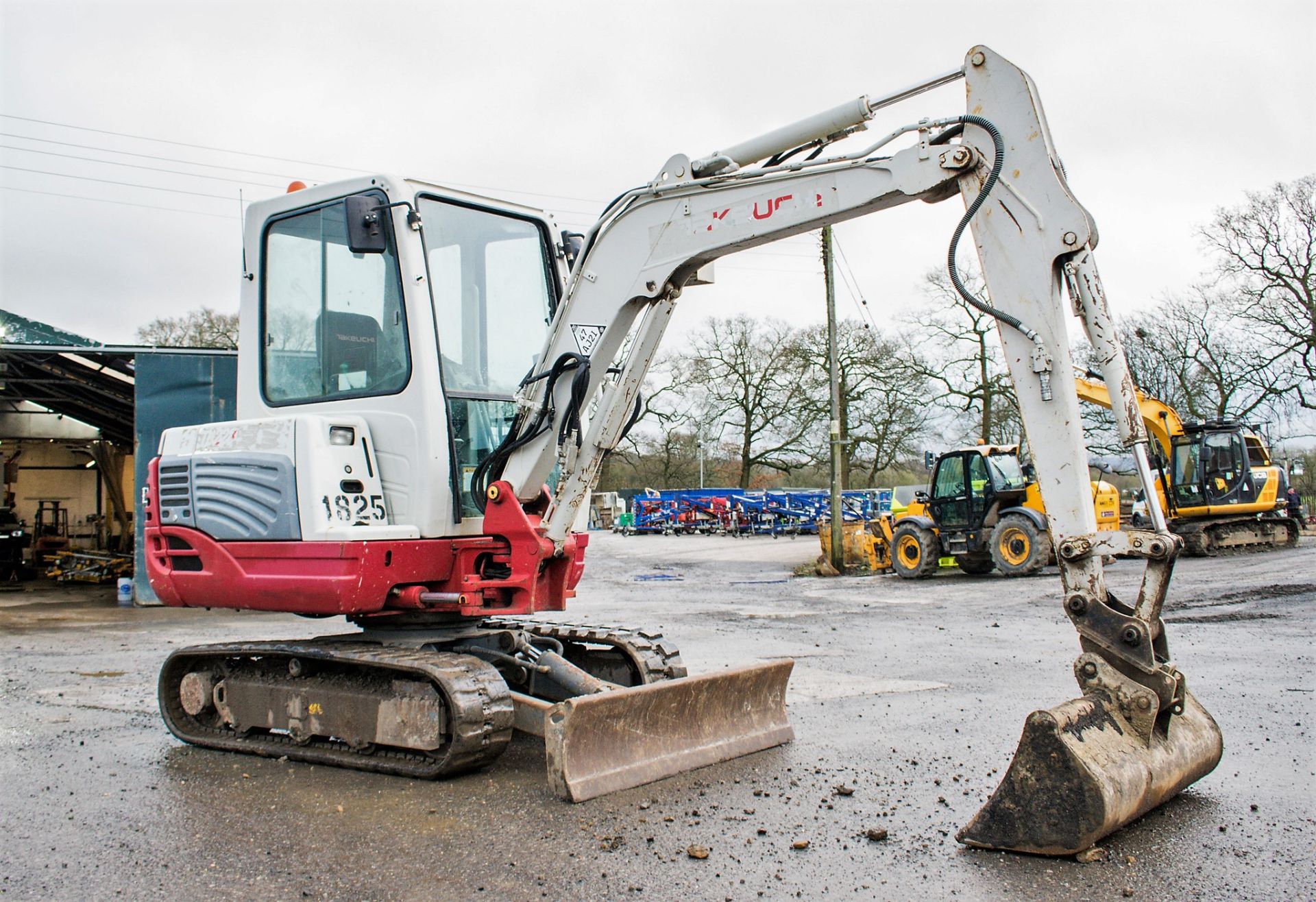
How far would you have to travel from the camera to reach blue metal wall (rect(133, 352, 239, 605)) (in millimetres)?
15618

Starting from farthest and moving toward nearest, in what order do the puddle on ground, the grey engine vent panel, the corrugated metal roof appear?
the corrugated metal roof → the puddle on ground → the grey engine vent panel

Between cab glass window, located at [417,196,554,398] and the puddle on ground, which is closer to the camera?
cab glass window, located at [417,196,554,398]

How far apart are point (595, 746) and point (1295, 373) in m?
35.6

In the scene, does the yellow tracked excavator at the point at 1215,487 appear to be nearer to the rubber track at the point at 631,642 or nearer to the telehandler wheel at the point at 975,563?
the telehandler wheel at the point at 975,563

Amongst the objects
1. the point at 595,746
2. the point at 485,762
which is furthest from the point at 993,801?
the point at 485,762

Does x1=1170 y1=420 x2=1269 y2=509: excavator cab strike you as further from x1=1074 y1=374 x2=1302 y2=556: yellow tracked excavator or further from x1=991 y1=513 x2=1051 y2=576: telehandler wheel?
x1=991 y1=513 x2=1051 y2=576: telehandler wheel

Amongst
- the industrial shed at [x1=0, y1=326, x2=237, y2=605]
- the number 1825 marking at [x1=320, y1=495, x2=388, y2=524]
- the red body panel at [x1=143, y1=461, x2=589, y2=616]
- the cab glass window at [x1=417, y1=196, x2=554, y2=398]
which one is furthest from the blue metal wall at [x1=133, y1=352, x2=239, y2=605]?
the number 1825 marking at [x1=320, y1=495, x2=388, y2=524]

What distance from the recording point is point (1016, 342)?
185 inches

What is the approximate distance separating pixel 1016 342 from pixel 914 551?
590 inches

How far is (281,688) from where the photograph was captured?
607cm

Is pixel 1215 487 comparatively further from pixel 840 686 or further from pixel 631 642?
pixel 631 642

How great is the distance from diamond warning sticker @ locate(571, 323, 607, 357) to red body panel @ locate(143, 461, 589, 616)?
0.87m

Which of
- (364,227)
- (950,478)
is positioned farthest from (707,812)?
(950,478)

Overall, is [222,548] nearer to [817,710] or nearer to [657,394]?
[817,710]
